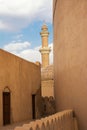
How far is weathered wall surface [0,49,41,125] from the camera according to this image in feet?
43.1

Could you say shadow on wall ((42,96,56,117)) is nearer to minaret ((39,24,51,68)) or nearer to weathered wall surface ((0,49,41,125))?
weathered wall surface ((0,49,41,125))

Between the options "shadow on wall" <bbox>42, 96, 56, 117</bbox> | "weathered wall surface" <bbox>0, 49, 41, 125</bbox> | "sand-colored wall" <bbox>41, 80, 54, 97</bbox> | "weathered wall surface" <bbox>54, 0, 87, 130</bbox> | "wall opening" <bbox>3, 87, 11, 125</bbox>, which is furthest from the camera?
"sand-colored wall" <bbox>41, 80, 54, 97</bbox>

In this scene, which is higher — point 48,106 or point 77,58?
point 77,58

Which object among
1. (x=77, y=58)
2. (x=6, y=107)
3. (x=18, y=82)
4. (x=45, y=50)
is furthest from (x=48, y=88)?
(x=77, y=58)

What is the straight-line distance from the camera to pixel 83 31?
8.18m

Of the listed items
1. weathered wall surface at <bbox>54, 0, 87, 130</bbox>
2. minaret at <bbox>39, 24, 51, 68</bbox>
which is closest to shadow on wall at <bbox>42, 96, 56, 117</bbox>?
weathered wall surface at <bbox>54, 0, 87, 130</bbox>

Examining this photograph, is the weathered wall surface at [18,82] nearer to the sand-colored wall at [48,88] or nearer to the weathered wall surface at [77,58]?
the weathered wall surface at [77,58]

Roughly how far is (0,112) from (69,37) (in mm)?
4406

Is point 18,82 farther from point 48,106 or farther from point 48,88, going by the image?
point 48,88

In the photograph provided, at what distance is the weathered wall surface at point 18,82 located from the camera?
13141mm

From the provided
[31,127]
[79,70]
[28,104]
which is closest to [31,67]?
[28,104]

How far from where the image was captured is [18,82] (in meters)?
15.0

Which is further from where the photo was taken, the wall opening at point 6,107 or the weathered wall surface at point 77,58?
the wall opening at point 6,107

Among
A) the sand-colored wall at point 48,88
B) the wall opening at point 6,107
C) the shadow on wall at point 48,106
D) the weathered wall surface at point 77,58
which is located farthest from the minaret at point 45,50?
the weathered wall surface at point 77,58
